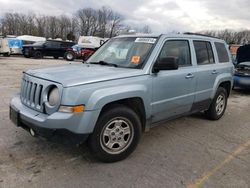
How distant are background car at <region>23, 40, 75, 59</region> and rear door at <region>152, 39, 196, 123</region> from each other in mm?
21044

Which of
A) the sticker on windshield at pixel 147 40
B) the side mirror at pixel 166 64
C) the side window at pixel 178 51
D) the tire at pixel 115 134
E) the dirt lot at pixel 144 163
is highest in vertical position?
the sticker on windshield at pixel 147 40

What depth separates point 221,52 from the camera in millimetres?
5586

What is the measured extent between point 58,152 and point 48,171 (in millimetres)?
539

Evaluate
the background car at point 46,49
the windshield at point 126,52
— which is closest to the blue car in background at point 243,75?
the windshield at point 126,52

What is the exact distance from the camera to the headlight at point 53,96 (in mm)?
3010

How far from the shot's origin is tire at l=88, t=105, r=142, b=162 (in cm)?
323

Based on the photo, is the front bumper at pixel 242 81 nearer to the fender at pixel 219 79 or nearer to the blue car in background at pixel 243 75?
the blue car in background at pixel 243 75

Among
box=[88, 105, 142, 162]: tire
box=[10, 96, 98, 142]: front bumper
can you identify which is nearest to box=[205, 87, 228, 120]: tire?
box=[88, 105, 142, 162]: tire

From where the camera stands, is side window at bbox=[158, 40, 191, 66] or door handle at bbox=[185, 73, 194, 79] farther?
door handle at bbox=[185, 73, 194, 79]

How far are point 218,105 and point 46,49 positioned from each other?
20805 millimetres

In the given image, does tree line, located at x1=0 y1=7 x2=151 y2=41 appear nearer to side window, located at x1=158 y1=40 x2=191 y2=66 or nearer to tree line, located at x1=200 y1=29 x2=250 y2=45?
tree line, located at x1=200 y1=29 x2=250 y2=45

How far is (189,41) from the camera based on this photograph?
15.1ft

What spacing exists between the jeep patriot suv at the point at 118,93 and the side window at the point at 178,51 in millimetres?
16

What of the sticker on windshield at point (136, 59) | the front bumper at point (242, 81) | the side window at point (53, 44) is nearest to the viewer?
the sticker on windshield at point (136, 59)
